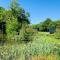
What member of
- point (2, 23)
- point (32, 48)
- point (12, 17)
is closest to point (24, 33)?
point (12, 17)

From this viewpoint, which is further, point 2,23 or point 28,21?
point 2,23

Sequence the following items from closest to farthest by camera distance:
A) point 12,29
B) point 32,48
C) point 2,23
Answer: point 32,48 → point 12,29 → point 2,23

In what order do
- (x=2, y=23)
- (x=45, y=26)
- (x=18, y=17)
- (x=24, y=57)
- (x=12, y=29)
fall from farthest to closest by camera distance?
(x=45, y=26) < (x=2, y=23) < (x=18, y=17) < (x=12, y=29) < (x=24, y=57)

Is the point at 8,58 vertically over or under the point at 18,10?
under

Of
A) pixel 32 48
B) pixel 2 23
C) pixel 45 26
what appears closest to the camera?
pixel 32 48

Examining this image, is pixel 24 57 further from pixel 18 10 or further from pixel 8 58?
pixel 18 10

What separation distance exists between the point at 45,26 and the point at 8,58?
144 ft

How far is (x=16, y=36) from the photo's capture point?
85.0 feet

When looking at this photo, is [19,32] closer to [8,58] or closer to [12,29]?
[12,29]

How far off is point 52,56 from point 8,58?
1.69 m

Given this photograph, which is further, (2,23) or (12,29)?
(2,23)

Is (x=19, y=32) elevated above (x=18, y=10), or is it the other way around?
(x=18, y=10)

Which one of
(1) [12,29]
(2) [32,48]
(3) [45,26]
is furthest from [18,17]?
(3) [45,26]

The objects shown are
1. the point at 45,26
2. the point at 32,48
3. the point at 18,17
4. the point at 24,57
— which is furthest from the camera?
the point at 45,26
